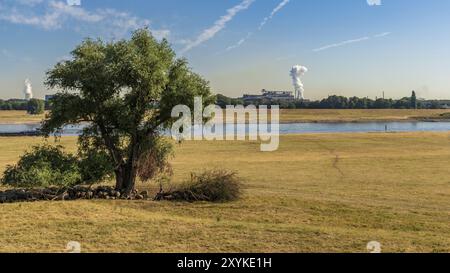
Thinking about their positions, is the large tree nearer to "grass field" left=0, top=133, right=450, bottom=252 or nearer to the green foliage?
the green foliage

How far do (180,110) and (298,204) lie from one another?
9.17 m

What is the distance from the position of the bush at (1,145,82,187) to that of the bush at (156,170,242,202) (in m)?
5.45

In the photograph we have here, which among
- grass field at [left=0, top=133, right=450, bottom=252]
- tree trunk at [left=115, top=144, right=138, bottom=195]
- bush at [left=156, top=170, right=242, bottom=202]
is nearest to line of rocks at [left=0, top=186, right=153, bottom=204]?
tree trunk at [left=115, top=144, right=138, bottom=195]

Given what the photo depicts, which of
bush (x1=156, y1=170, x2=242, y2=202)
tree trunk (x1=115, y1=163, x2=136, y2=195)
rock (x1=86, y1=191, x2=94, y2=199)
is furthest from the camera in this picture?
tree trunk (x1=115, y1=163, x2=136, y2=195)

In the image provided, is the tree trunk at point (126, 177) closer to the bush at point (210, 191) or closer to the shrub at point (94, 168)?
the shrub at point (94, 168)

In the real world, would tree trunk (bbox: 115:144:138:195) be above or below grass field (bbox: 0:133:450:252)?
above

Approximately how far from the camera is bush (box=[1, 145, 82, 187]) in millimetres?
24625

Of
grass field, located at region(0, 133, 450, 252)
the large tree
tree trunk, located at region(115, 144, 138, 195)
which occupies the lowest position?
grass field, located at region(0, 133, 450, 252)

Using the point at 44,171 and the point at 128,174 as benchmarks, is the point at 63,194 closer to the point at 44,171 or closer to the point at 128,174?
the point at 44,171

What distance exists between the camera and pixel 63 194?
23.8m

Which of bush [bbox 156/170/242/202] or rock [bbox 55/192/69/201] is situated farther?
bush [bbox 156/170/242/202]

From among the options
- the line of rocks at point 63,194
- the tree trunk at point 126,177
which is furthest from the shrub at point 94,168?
the line of rocks at point 63,194

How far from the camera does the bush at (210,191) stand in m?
25.9
